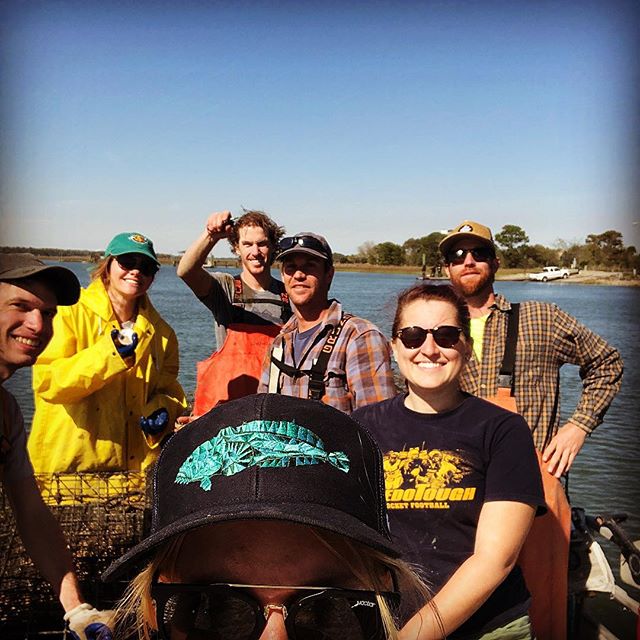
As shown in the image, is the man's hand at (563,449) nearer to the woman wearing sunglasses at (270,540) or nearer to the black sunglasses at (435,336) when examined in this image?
the black sunglasses at (435,336)

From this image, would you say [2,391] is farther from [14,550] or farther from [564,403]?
[564,403]

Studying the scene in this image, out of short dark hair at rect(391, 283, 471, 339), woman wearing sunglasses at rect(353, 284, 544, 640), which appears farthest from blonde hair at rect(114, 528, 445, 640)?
short dark hair at rect(391, 283, 471, 339)

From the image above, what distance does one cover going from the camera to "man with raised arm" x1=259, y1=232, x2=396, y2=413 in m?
2.92

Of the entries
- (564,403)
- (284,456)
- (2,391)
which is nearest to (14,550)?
(2,391)

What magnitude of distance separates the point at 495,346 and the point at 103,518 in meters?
2.16

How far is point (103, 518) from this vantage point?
3.29 meters

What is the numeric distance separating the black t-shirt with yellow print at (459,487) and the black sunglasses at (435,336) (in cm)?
26

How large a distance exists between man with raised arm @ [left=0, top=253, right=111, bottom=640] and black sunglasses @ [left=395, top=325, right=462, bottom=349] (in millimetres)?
1371

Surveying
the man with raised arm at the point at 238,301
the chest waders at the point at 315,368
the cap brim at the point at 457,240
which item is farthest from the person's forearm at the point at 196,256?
the cap brim at the point at 457,240

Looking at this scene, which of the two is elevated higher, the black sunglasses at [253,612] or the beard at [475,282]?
the beard at [475,282]

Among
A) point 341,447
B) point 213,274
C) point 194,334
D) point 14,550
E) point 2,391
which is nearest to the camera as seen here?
point 341,447

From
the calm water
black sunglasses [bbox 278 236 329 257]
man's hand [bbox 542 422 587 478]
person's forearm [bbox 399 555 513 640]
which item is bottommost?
the calm water

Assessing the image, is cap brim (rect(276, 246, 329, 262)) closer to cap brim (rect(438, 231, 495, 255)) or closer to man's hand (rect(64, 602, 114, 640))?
cap brim (rect(438, 231, 495, 255))

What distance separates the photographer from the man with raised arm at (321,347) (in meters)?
2.92
